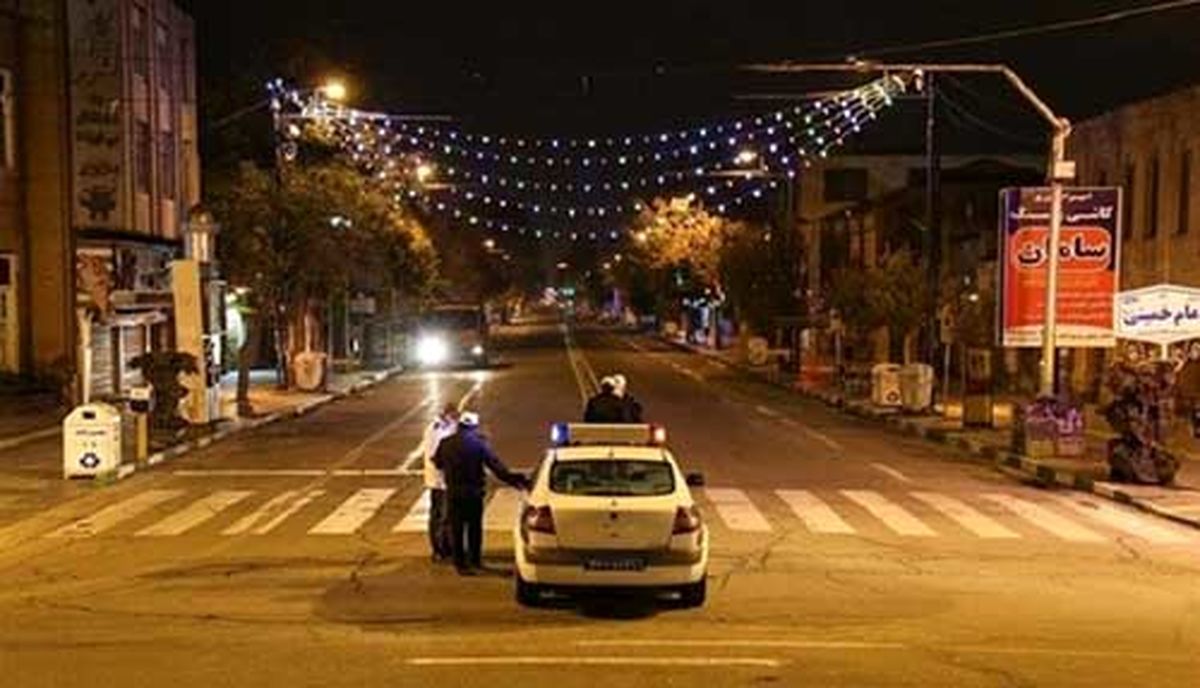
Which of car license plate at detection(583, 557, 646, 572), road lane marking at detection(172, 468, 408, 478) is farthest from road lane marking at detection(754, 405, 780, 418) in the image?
car license plate at detection(583, 557, 646, 572)

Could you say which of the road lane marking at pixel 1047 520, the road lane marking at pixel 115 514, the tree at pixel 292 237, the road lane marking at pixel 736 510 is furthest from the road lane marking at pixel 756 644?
the tree at pixel 292 237

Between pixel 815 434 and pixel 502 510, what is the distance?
1538 cm

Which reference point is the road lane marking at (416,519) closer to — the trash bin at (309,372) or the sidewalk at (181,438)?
the sidewalk at (181,438)

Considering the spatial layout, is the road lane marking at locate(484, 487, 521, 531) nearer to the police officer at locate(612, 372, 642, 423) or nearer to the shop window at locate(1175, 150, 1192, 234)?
the police officer at locate(612, 372, 642, 423)

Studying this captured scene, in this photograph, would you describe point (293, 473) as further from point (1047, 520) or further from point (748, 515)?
point (1047, 520)

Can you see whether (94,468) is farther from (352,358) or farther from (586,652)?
(352,358)

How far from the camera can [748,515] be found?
20.5 m

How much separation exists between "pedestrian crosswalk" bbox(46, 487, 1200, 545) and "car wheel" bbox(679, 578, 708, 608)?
445 cm

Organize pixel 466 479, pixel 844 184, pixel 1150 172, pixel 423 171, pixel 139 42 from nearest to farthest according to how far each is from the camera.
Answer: pixel 466 479 < pixel 1150 172 < pixel 139 42 < pixel 423 171 < pixel 844 184

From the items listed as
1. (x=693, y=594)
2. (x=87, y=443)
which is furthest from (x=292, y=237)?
(x=693, y=594)

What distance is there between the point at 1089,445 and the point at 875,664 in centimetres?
2121

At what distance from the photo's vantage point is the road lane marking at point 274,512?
62.8 ft

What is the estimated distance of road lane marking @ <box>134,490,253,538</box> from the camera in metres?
19.1

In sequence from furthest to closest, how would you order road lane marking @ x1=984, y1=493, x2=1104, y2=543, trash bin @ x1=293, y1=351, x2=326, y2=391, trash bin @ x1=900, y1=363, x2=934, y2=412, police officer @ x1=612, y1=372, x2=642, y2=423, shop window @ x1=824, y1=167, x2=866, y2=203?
shop window @ x1=824, y1=167, x2=866, y2=203 → trash bin @ x1=293, y1=351, x2=326, y2=391 → trash bin @ x1=900, y1=363, x2=934, y2=412 → road lane marking @ x1=984, y1=493, x2=1104, y2=543 → police officer @ x1=612, y1=372, x2=642, y2=423
